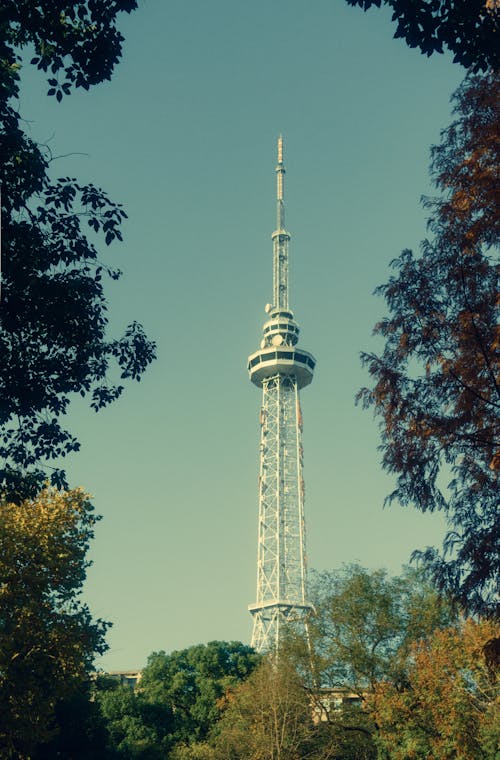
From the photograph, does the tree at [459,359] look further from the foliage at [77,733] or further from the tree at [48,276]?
the foliage at [77,733]

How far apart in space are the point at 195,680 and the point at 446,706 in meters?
33.6

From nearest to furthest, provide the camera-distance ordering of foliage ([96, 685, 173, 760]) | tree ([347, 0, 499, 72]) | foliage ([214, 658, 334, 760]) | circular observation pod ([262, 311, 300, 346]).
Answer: tree ([347, 0, 499, 72])
foliage ([214, 658, 334, 760])
foliage ([96, 685, 173, 760])
circular observation pod ([262, 311, 300, 346])

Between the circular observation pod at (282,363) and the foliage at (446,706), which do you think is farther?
the circular observation pod at (282,363)

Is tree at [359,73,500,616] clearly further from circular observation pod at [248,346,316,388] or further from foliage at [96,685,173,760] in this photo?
circular observation pod at [248,346,316,388]

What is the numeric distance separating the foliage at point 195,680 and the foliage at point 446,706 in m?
25.4

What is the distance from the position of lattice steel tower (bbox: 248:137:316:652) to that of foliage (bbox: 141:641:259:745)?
37.0 metres

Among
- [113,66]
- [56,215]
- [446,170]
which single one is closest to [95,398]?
[56,215]

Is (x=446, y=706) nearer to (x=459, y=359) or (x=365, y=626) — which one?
(x=365, y=626)

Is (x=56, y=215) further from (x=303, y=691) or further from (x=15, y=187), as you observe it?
(x=303, y=691)

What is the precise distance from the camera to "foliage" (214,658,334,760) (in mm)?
32781

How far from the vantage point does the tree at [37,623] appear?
21.7 m

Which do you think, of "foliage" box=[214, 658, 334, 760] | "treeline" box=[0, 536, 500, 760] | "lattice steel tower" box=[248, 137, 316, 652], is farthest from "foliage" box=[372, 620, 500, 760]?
"lattice steel tower" box=[248, 137, 316, 652]

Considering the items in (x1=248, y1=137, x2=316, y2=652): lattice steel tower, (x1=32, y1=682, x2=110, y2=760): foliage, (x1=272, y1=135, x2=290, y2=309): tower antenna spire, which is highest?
(x1=272, y1=135, x2=290, y2=309): tower antenna spire

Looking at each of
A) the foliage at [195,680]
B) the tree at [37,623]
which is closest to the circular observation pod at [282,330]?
the foliage at [195,680]
